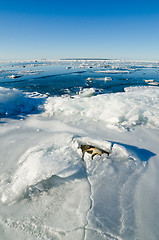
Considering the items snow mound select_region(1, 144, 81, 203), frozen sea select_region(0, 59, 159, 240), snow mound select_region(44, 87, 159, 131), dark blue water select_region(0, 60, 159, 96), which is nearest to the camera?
frozen sea select_region(0, 59, 159, 240)

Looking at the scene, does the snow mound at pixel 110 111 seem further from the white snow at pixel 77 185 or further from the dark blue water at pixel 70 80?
the dark blue water at pixel 70 80

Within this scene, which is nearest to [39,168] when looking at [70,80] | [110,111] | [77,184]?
[77,184]

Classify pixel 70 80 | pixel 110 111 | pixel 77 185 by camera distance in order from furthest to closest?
pixel 70 80
pixel 110 111
pixel 77 185

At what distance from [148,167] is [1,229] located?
8.84 feet

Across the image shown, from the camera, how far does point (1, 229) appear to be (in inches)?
73.4

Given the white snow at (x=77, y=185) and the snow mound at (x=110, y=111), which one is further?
the snow mound at (x=110, y=111)

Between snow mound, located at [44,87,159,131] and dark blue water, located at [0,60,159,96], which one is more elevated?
snow mound, located at [44,87,159,131]

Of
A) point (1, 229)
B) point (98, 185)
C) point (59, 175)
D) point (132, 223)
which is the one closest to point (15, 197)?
point (1, 229)

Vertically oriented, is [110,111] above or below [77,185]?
above

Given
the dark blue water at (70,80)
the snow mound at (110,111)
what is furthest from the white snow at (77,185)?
the dark blue water at (70,80)

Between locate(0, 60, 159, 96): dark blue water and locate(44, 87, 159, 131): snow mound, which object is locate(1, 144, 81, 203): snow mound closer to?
locate(44, 87, 159, 131): snow mound

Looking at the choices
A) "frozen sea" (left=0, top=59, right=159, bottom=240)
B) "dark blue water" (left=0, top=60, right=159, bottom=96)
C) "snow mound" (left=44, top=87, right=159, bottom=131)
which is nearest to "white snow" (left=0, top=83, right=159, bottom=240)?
"frozen sea" (left=0, top=59, right=159, bottom=240)

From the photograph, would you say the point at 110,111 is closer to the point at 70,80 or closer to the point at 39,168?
the point at 39,168

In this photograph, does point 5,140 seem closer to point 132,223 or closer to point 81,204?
point 81,204
